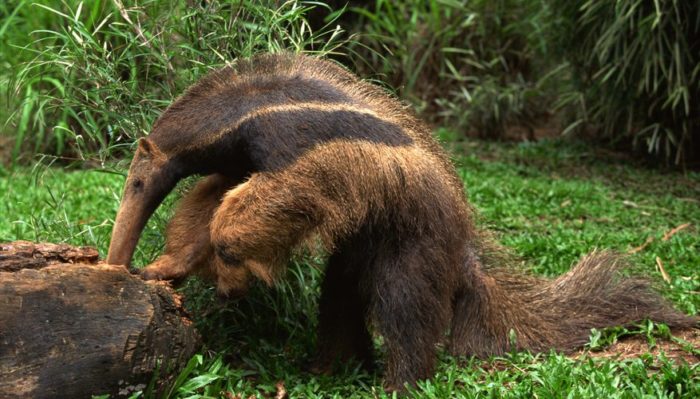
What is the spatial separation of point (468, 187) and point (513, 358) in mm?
4376

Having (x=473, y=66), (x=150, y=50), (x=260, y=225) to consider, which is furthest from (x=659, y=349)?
(x=473, y=66)

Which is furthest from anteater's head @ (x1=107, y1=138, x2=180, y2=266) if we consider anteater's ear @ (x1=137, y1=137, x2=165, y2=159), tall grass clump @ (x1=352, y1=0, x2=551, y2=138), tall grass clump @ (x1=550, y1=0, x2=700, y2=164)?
tall grass clump @ (x1=352, y1=0, x2=551, y2=138)

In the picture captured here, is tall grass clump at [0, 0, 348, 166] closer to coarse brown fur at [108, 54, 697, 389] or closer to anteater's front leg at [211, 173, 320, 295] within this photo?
coarse brown fur at [108, 54, 697, 389]

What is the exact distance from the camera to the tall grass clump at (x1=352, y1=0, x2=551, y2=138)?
12016 mm

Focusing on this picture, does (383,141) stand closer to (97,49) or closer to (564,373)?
(564,373)

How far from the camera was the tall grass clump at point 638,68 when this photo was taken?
902cm

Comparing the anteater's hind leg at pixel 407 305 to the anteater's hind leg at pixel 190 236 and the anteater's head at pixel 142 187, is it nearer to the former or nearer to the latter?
the anteater's hind leg at pixel 190 236

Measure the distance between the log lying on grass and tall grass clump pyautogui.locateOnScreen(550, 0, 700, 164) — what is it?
21.7 ft

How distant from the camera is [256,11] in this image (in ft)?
16.2

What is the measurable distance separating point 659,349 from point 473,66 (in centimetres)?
846

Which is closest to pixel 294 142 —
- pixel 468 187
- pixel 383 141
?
pixel 383 141

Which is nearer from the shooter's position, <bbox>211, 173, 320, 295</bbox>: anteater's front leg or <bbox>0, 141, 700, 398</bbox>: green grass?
<bbox>211, 173, 320, 295</bbox>: anteater's front leg

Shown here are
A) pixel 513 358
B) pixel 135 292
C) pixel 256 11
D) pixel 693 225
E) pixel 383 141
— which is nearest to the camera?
pixel 135 292

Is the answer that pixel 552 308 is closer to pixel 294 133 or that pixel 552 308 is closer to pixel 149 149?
pixel 294 133
